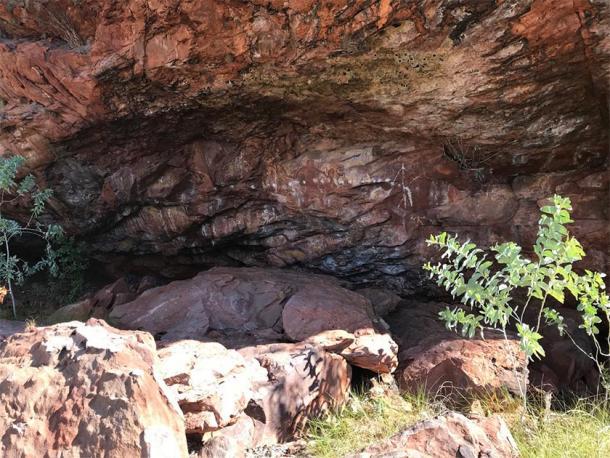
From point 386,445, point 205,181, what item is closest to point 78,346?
point 386,445

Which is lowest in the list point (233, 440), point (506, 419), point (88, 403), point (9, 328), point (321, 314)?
point (506, 419)

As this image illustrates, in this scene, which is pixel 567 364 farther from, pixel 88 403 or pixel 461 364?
pixel 88 403

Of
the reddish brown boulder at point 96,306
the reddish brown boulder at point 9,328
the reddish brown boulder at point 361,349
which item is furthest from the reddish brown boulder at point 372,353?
the reddish brown boulder at point 9,328

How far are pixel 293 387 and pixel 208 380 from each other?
720 mm

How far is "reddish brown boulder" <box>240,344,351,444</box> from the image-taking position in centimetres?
350

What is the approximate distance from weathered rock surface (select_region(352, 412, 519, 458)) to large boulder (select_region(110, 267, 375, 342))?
161 cm

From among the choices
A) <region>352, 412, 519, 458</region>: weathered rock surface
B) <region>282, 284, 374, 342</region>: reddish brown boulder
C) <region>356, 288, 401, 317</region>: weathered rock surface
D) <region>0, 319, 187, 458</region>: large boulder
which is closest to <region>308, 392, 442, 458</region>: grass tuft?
<region>352, 412, 519, 458</region>: weathered rock surface

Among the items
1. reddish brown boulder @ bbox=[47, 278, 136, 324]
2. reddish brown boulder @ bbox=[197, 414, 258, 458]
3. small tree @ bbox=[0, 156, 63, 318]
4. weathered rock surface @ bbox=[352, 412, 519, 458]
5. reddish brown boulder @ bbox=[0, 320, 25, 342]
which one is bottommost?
reddish brown boulder @ bbox=[197, 414, 258, 458]

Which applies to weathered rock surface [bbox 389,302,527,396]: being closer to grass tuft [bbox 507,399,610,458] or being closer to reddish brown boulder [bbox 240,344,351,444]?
grass tuft [bbox 507,399,610,458]

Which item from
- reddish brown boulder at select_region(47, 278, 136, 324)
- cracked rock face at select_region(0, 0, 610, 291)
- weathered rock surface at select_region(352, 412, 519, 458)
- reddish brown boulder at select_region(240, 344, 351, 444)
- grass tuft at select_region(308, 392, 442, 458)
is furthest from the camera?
reddish brown boulder at select_region(47, 278, 136, 324)

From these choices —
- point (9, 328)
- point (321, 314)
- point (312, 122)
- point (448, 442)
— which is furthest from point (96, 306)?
point (448, 442)

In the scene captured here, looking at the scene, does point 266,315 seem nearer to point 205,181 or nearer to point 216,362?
point 216,362

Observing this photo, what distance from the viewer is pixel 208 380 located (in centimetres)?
325

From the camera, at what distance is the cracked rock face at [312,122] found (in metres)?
3.99
